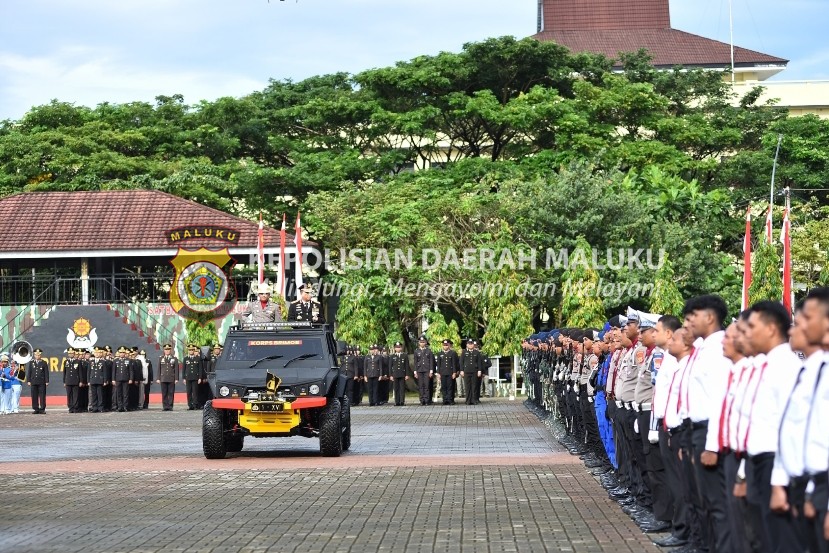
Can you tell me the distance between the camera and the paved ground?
11773 mm

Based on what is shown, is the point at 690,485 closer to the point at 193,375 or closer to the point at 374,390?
the point at 193,375

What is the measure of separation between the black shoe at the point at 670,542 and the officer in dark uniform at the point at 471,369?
96.5 feet

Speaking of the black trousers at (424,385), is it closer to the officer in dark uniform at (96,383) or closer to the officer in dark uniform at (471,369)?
the officer in dark uniform at (471,369)

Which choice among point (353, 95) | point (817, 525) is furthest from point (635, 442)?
point (353, 95)

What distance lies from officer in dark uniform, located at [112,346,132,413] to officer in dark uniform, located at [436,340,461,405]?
9179 millimetres

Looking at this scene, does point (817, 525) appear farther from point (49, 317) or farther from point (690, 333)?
point (49, 317)

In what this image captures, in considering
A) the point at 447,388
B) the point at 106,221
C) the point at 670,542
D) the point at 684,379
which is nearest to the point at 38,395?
the point at 106,221

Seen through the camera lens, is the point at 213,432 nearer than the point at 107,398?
Yes

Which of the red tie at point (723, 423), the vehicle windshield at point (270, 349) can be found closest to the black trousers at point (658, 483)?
the red tie at point (723, 423)

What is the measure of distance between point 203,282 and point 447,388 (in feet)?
35.8

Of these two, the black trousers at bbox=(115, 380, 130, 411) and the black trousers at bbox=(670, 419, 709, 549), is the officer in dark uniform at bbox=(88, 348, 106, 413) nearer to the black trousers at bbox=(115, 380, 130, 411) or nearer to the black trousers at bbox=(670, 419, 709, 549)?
the black trousers at bbox=(115, 380, 130, 411)

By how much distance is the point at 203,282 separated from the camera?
48.0m

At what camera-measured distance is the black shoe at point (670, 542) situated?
11.2 m

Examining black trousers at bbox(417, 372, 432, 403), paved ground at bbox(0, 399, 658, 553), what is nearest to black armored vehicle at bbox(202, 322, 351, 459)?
paved ground at bbox(0, 399, 658, 553)
